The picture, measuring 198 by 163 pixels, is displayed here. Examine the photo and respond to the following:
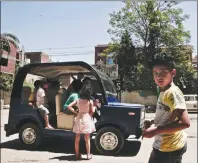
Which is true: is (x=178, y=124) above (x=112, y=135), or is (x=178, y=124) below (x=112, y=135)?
above

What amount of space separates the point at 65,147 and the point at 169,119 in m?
4.96

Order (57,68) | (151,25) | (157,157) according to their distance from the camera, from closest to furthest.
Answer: (157,157)
(57,68)
(151,25)

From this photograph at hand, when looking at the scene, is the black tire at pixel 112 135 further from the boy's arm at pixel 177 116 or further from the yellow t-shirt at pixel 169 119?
the boy's arm at pixel 177 116

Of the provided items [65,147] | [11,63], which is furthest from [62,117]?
[11,63]

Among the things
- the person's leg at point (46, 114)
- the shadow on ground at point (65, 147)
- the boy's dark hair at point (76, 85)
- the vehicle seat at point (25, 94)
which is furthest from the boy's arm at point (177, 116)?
the vehicle seat at point (25, 94)

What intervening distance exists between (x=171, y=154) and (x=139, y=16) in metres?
27.2

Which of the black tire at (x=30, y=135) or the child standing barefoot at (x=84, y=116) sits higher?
the child standing barefoot at (x=84, y=116)

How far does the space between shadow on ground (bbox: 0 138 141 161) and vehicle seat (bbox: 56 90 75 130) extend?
1.76 feet

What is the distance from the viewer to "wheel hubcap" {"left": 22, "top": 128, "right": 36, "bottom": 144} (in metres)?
6.64

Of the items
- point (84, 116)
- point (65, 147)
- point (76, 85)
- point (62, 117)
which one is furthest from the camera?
point (65, 147)

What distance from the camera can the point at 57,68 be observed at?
7.09 metres

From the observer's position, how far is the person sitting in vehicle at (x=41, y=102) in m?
6.71

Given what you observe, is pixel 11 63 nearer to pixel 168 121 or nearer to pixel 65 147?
pixel 65 147

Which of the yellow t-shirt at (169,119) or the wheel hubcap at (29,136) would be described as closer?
the yellow t-shirt at (169,119)
